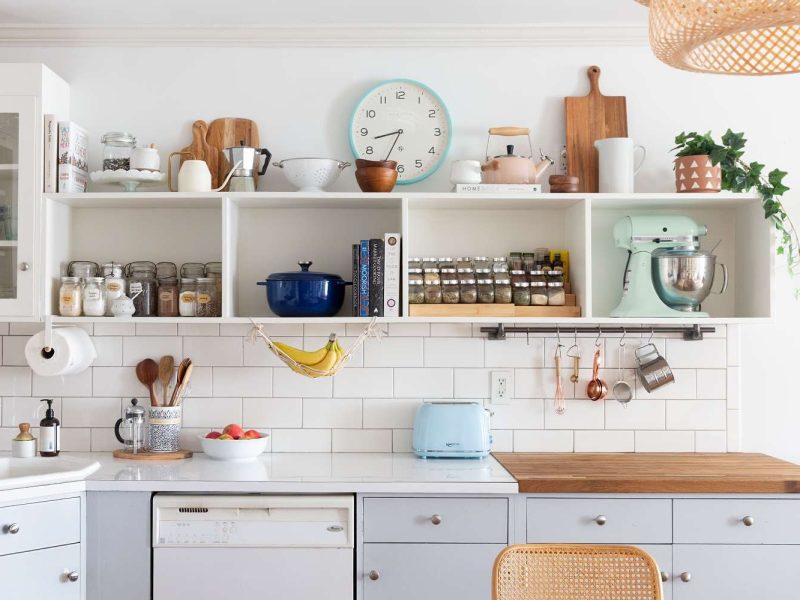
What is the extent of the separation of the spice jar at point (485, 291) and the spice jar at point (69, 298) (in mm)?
1368

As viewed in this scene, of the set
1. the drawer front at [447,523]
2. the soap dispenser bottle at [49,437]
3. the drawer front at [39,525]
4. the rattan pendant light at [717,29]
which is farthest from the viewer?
the soap dispenser bottle at [49,437]

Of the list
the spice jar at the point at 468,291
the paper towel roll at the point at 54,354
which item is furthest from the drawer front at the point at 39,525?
the spice jar at the point at 468,291

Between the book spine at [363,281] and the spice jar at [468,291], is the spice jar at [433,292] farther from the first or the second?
the book spine at [363,281]

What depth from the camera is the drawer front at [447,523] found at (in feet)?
8.55

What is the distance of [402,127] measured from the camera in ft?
10.3

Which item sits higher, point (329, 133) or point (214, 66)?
point (214, 66)

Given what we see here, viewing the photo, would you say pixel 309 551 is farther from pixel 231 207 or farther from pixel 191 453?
pixel 231 207

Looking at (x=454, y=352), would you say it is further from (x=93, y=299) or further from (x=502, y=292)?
(x=93, y=299)

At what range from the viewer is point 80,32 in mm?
3154

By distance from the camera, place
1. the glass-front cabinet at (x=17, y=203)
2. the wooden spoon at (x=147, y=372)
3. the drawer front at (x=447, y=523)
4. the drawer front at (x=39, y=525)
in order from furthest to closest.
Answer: the wooden spoon at (x=147, y=372), the glass-front cabinet at (x=17, y=203), the drawer front at (x=447, y=523), the drawer front at (x=39, y=525)

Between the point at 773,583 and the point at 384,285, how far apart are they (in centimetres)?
151

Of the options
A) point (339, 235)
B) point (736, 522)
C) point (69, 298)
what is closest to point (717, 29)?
point (736, 522)

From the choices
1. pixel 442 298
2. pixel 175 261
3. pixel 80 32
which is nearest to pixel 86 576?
pixel 175 261

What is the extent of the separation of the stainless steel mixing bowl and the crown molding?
2.71 ft
